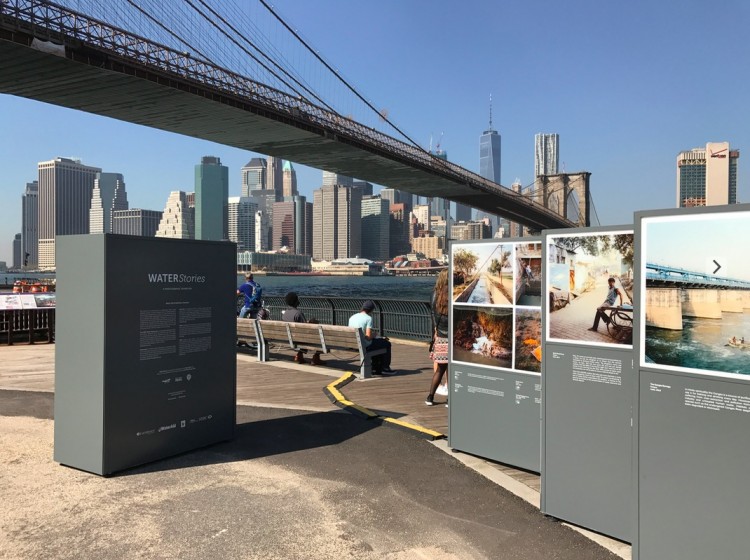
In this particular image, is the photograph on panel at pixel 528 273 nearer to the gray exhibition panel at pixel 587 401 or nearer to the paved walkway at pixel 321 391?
the gray exhibition panel at pixel 587 401

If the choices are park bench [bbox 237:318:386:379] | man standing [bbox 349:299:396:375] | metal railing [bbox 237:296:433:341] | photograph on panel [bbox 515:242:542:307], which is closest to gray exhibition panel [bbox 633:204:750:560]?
photograph on panel [bbox 515:242:542:307]

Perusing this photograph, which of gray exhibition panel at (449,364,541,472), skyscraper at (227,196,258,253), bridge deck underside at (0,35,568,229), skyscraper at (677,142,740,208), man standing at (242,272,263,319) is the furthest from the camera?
skyscraper at (227,196,258,253)

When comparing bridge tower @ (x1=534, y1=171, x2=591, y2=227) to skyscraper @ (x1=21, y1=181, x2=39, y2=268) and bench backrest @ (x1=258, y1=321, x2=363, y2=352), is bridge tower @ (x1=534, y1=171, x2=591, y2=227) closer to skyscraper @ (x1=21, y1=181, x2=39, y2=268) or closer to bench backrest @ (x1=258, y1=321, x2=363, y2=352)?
bench backrest @ (x1=258, y1=321, x2=363, y2=352)

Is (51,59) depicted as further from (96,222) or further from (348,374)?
(96,222)

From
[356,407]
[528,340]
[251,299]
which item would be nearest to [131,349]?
[356,407]

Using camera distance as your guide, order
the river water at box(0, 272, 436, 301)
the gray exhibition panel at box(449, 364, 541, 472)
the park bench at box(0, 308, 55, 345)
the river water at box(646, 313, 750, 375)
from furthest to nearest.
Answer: the river water at box(0, 272, 436, 301)
the park bench at box(0, 308, 55, 345)
the gray exhibition panel at box(449, 364, 541, 472)
the river water at box(646, 313, 750, 375)

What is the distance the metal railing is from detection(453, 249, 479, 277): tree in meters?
6.75

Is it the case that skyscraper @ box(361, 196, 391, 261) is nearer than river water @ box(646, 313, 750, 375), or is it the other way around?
river water @ box(646, 313, 750, 375)

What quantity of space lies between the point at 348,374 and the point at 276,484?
4.69 m

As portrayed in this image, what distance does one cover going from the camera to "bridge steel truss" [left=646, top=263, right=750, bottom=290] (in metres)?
2.86

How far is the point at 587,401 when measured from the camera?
12.9ft

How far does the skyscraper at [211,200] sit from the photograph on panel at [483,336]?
12883cm

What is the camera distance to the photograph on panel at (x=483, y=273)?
4941mm

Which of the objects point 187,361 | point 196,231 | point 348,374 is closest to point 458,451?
point 187,361
